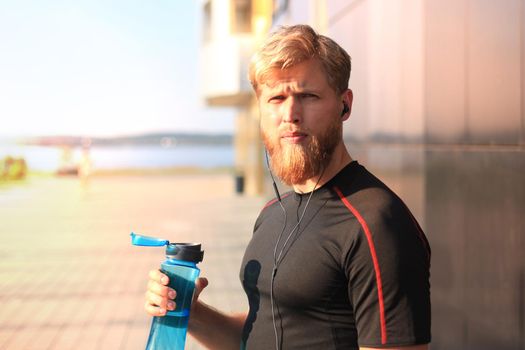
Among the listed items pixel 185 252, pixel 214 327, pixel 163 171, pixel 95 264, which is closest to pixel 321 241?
pixel 185 252

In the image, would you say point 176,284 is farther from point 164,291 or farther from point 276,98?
point 276,98

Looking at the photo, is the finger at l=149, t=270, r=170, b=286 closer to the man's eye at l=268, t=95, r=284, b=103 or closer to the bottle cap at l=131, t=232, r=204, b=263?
the bottle cap at l=131, t=232, r=204, b=263

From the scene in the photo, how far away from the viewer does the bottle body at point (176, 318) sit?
7.22 feet

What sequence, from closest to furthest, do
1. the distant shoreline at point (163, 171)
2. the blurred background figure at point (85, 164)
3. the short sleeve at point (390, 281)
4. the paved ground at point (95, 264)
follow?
1. the short sleeve at point (390, 281)
2. the paved ground at point (95, 264)
3. the blurred background figure at point (85, 164)
4. the distant shoreline at point (163, 171)

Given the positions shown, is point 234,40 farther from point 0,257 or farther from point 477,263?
point 477,263

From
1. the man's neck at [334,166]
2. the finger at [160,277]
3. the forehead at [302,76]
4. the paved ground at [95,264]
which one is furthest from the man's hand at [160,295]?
the paved ground at [95,264]

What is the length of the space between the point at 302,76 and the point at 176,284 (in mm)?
677

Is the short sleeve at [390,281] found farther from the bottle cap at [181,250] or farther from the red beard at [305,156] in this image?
the bottle cap at [181,250]

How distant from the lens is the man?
192cm

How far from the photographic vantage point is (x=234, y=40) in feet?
86.7

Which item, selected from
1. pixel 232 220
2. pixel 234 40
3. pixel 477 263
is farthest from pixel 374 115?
pixel 234 40

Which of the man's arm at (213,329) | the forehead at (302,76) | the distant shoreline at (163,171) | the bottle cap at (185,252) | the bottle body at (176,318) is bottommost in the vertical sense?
the man's arm at (213,329)

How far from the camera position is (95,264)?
12.3 metres

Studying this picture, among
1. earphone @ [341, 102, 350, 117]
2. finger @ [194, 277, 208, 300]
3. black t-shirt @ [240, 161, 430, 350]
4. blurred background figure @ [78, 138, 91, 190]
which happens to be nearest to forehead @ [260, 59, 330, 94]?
earphone @ [341, 102, 350, 117]
